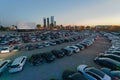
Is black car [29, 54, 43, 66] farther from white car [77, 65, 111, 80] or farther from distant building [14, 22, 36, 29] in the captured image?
distant building [14, 22, 36, 29]

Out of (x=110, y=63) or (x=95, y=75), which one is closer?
(x=95, y=75)

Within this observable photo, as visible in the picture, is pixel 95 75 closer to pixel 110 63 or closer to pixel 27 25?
pixel 110 63

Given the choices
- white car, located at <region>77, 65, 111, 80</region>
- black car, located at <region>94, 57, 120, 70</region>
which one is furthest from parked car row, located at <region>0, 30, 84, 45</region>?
white car, located at <region>77, 65, 111, 80</region>

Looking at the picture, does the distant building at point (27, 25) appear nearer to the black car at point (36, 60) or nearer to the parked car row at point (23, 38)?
the parked car row at point (23, 38)

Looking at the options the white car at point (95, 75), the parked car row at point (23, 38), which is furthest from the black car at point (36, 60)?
the parked car row at point (23, 38)

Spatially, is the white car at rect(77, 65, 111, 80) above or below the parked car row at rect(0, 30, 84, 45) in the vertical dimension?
above

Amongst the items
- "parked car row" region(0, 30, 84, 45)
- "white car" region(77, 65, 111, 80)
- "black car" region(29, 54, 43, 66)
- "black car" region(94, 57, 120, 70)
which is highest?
"white car" region(77, 65, 111, 80)

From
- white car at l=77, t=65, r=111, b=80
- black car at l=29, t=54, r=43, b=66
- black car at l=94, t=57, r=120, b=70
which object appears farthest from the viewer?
black car at l=29, t=54, r=43, b=66

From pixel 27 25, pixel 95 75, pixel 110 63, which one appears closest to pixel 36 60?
pixel 110 63

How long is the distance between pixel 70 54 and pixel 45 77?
939 centimetres

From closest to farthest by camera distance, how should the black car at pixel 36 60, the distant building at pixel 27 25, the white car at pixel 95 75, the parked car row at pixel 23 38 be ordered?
the white car at pixel 95 75
the black car at pixel 36 60
the parked car row at pixel 23 38
the distant building at pixel 27 25

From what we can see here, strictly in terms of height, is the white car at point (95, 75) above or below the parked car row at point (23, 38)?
above

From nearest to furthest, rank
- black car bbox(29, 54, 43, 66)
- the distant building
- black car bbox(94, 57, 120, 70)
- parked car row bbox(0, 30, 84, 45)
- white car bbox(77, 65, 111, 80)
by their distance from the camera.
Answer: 1. white car bbox(77, 65, 111, 80)
2. black car bbox(94, 57, 120, 70)
3. black car bbox(29, 54, 43, 66)
4. parked car row bbox(0, 30, 84, 45)
5. the distant building

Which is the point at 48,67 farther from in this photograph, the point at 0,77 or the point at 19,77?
the point at 0,77
